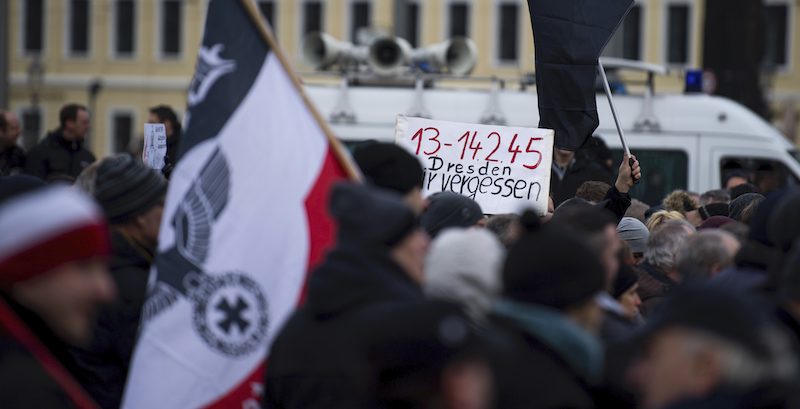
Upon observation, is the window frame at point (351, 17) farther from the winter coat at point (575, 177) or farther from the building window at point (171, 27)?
the winter coat at point (575, 177)

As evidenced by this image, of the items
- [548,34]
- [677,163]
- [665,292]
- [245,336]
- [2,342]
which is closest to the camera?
[2,342]

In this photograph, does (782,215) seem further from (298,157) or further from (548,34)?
(548,34)

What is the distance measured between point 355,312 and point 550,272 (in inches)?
19.7

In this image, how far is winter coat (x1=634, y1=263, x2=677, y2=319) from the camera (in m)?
4.16

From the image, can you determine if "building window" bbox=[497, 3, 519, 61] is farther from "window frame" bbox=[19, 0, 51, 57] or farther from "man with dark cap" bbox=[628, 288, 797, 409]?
"man with dark cap" bbox=[628, 288, 797, 409]

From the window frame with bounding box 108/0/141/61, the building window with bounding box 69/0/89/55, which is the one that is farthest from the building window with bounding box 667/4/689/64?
the building window with bounding box 69/0/89/55

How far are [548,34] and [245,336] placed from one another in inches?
142

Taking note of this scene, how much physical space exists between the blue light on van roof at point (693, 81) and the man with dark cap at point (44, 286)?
9.07 metres

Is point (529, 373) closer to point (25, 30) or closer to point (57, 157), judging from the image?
point (57, 157)

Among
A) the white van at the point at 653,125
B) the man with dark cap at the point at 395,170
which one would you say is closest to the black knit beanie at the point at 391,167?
the man with dark cap at the point at 395,170

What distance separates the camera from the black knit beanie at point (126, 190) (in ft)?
11.3

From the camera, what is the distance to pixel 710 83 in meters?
13.5

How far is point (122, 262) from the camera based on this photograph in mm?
3281

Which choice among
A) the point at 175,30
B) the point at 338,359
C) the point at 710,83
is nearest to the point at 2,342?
the point at 338,359
